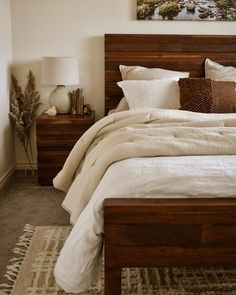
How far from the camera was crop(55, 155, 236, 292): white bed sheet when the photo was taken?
A: 145cm

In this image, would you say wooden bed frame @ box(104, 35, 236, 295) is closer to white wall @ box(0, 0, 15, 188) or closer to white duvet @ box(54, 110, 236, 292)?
white duvet @ box(54, 110, 236, 292)

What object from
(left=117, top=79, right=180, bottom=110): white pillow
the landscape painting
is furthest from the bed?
the landscape painting

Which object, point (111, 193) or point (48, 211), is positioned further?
point (48, 211)

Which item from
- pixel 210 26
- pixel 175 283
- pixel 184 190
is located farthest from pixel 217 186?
pixel 210 26

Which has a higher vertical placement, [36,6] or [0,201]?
[36,6]

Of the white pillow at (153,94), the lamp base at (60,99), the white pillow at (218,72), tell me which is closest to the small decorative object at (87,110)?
the lamp base at (60,99)

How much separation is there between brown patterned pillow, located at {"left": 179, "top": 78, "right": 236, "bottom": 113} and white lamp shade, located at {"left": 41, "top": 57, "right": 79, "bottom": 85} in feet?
3.35

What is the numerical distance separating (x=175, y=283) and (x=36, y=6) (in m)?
2.87

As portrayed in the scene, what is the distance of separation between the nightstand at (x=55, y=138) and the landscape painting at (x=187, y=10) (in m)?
1.21

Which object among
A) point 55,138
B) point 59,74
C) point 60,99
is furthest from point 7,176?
point 59,74

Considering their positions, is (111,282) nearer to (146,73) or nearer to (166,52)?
(146,73)

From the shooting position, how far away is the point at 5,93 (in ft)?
11.6

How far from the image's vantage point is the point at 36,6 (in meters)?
3.66

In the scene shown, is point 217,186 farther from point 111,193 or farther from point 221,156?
point 111,193
